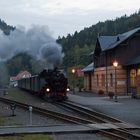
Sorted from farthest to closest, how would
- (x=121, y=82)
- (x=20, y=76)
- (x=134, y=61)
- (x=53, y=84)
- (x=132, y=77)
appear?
(x=20, y=76) → (x=121, y=82) → (x=132, y=77) → (x=134, y=61) → (x=53, y=84)

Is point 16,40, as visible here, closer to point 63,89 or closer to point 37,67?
point 37,67

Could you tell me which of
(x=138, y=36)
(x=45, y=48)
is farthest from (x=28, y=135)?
(x=138, y=36)

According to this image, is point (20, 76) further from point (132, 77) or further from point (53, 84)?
point (53, 84)

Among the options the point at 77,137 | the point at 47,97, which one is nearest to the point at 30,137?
the point at 77,137

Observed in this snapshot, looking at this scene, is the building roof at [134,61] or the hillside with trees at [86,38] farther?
the hillside with trees at [86,38]

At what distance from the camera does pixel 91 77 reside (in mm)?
68000

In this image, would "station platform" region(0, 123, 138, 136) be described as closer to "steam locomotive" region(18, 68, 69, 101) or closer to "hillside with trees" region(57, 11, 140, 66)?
"steam locomotive" region(18, 68, 69, 101)

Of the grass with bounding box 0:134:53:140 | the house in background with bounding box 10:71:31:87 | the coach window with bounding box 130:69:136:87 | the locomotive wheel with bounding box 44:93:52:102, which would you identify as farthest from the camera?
the house in background with bounding box 10:71:31:87

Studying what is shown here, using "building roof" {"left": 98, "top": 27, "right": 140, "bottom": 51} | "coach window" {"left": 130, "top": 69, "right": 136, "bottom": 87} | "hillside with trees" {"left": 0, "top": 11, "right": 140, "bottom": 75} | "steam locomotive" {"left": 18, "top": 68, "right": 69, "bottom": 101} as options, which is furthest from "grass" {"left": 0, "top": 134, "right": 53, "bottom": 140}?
"hillside with trees" {"left": 0, "top": 11, "right": 140, "bottom": 75}

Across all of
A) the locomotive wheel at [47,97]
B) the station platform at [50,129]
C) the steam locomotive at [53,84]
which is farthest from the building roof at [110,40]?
the station platform at [50,129]

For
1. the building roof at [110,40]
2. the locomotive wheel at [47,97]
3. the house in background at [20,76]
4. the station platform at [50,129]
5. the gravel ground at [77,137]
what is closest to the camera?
the gravel ground at [77,137]

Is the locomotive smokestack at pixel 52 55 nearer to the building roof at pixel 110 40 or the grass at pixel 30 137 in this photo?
the building roof at pixel 110 40

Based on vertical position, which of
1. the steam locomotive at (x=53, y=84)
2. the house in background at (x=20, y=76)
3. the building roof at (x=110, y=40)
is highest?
the building roof at (x=110, y=40)

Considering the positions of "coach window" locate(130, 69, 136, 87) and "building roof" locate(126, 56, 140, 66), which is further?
"coach window" locate(130, 69, 136, 87)
